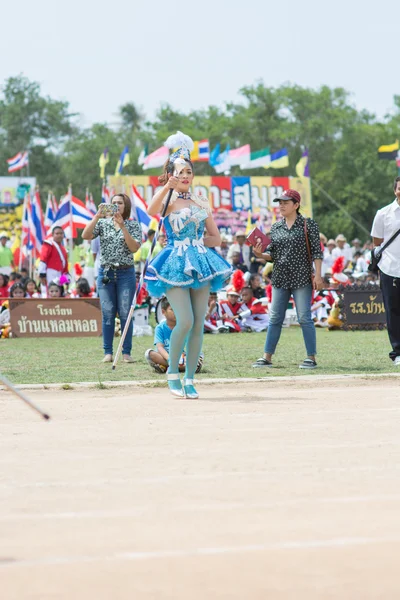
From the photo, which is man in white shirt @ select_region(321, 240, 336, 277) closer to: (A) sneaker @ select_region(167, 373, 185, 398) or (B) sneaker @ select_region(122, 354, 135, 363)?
(B) sneaker @ select_region(122, 354, 135, 363)

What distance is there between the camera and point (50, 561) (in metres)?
3.70

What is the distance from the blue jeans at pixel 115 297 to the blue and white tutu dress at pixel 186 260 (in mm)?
3587

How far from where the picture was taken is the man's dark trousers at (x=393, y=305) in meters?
11.7

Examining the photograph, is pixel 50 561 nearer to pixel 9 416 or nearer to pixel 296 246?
pixel 9 416

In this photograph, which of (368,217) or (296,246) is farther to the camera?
(368,217)

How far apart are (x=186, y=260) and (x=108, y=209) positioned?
12.6 ft

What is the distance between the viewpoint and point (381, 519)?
4.25 meters

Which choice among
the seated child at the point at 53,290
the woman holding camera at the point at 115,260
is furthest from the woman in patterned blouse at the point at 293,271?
the seated child at the point at 53,290

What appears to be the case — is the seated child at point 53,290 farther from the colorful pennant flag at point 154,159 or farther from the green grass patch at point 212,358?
the colorful pennant flag at point 154,159

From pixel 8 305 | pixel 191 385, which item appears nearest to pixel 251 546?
pixel 191 385

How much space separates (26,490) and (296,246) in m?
7.29

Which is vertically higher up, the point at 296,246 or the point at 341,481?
the point at 296,246

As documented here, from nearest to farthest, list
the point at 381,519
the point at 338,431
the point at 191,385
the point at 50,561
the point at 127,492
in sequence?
the point at 50,561 < the point at 381,519 < the point at 127,492 < the point at 338,431 < the point at 191,385

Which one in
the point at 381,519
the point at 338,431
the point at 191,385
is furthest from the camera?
the point at 191,385
